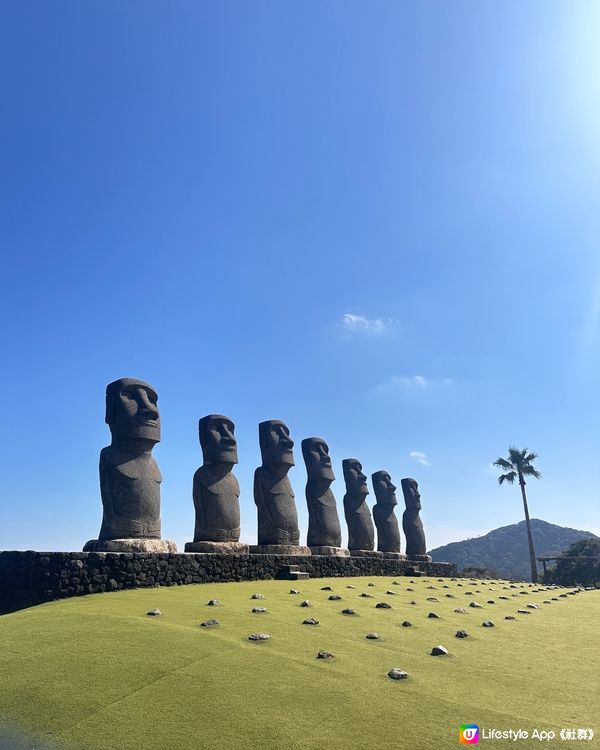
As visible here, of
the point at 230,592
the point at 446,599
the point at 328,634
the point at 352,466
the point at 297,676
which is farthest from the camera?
the point at 352,466

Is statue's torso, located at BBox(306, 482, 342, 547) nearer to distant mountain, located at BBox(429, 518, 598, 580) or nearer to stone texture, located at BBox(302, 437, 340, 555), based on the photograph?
stone texture, located at BBox(302, 437, 340, 555)

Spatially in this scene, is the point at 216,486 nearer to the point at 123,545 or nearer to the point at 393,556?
the point at 123,545

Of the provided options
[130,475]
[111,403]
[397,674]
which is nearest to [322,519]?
[130,475]

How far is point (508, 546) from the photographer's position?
80938 millimetres

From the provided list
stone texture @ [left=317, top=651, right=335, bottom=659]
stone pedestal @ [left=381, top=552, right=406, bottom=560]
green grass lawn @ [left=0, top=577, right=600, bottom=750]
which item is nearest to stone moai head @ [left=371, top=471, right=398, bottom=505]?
stone pedestal @ [left=381, top=552, right=406, bottom=560]

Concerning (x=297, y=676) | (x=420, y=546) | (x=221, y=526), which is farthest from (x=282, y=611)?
(x=420, y=546)

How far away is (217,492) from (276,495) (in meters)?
2.99

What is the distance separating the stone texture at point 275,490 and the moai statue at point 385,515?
8.15 meters

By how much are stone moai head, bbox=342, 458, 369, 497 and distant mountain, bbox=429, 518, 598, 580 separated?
172ft

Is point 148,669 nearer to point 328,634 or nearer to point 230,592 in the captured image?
point 328,634

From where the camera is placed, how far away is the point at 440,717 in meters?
4.73

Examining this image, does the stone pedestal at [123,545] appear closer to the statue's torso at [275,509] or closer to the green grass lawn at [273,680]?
the green grass lawn at [273,680]

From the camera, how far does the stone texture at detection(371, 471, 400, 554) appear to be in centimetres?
2591

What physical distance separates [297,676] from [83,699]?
74.3 inches
